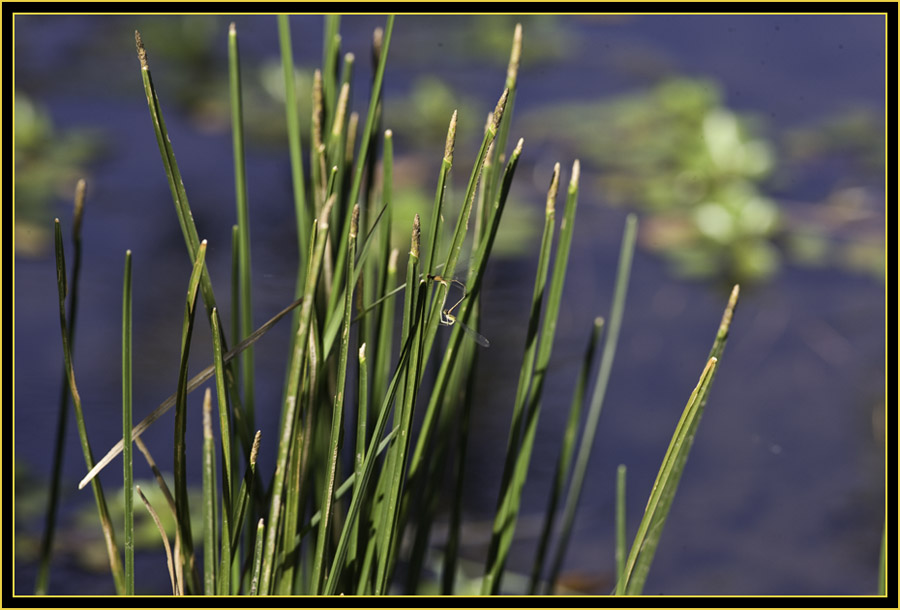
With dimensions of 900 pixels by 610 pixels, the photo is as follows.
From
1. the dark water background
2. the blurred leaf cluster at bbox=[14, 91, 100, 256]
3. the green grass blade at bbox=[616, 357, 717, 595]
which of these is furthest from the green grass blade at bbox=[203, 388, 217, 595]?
the blurred leaf cluster at bbox=[14, 91, 100, 256]

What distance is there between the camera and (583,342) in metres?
1.47

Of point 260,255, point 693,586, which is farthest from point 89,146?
point 693,586

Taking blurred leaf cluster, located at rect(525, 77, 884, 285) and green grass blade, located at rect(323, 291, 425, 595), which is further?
blurred leaf cluster, located at rect(525, 77, 884, 285)

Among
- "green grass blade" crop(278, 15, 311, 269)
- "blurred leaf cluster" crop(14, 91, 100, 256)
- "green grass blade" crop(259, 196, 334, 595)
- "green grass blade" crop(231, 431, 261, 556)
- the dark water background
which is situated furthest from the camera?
"blurred leaf cluster" crop(14, 91, 100, 256)

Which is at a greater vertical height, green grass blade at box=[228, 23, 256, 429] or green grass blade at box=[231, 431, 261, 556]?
green grass blade at box=[228, 23, 256, 429]

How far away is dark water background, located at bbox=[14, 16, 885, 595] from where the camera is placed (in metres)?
1.20

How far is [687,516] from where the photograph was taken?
4.05 feet

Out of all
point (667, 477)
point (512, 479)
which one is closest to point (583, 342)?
point (512, 479)

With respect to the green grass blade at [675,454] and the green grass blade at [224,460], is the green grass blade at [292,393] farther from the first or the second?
the green grass blade at [675,454]

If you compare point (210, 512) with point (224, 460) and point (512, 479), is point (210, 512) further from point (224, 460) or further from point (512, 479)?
point (512, 479)

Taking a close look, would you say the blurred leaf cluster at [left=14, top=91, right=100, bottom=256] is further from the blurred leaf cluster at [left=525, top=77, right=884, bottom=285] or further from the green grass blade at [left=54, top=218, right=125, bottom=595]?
the green grass blade at [left=54, top=218, right=125, bottom=595]

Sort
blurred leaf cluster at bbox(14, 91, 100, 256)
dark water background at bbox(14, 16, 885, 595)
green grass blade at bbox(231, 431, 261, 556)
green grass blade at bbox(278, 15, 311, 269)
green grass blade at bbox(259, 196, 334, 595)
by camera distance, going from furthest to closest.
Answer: blurred leaf cluster at bbox(14, 91, 100, 256) → dark water background at bbox(14, 16, 885, 595) → green grass blade at bbox(278, 15, 311, 269) → green grass blade at bbox(231, 431, 261, 556) → green grass blade at bbox(259, 196, 334, 595)

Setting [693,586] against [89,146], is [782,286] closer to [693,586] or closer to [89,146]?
[693,586]

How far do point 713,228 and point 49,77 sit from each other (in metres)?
1.64
